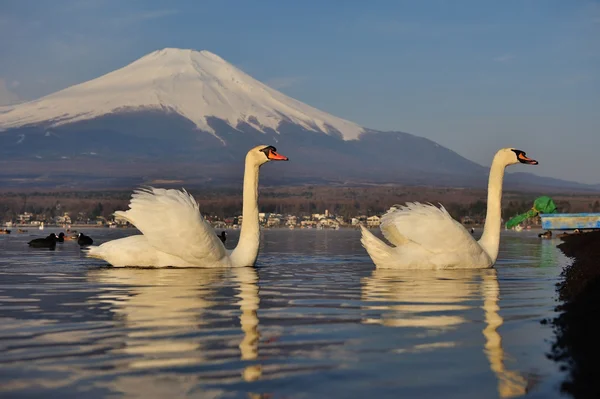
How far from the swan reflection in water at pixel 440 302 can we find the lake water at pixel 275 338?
0.03 meters

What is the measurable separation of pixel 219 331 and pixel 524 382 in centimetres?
402

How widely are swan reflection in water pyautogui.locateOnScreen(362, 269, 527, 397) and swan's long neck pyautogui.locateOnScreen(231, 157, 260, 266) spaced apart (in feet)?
9.70

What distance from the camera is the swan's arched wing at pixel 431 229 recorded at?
22891 millimetres

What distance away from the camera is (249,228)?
80.0 ft

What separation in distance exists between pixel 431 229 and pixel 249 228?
4.25m

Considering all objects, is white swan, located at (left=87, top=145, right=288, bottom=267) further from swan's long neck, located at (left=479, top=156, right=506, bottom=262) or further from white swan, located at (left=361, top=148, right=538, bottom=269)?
swan's long neck, located at (left=479, top=156, right=506, bottom=262)

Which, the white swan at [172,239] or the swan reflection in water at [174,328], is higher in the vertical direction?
the white swan at [172,239]

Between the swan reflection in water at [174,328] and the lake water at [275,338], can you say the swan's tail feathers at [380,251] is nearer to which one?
the lake water at [275,338]

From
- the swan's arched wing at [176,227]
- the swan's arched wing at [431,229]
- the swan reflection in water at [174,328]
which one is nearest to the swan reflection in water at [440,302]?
the swan's arched wing at [431,229]

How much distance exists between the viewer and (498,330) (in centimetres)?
1167

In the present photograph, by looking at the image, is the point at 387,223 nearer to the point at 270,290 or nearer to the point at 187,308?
the point at 270,290

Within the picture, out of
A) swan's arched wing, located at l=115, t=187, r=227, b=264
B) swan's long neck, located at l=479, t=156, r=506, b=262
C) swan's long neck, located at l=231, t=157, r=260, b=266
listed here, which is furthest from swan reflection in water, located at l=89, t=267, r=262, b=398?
swan's long neck, located at l=479, t=156, r=506, b=262

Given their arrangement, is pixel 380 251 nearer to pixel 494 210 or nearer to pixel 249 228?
pixel 249 228

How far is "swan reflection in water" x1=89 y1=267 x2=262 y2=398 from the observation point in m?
8.55
